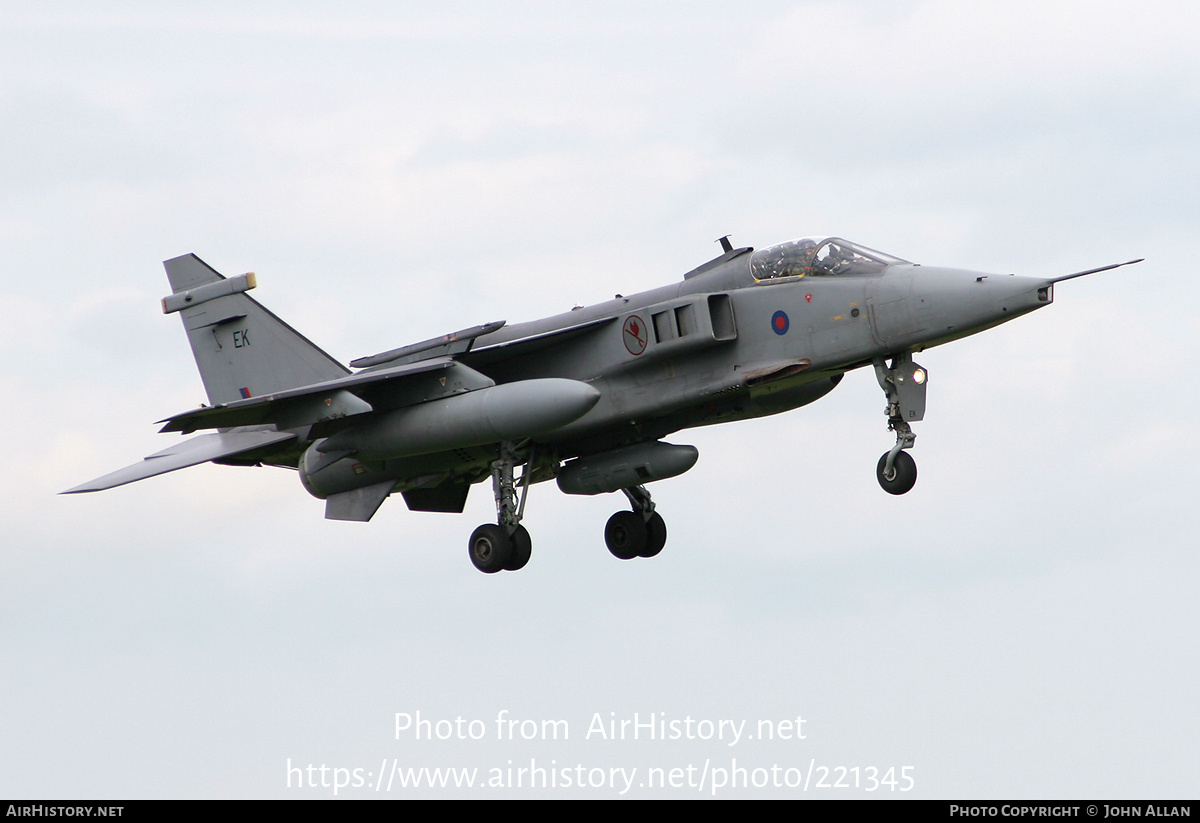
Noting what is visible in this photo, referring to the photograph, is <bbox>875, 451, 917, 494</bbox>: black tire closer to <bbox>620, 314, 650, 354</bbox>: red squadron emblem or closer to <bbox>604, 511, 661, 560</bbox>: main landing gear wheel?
<bbox>620, 314, 650, 354</bbox>: red squadron emblem

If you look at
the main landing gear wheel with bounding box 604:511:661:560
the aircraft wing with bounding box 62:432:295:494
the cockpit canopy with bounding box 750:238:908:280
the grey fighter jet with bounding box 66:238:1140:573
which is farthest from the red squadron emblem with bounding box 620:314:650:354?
the aircraft wing with bounding box 62:432:295:494

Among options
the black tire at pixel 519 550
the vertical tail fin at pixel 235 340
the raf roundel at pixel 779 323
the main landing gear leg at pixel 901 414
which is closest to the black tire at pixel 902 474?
the main landing gear leg at pixel 901 414

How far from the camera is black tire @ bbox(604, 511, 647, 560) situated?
930 inches

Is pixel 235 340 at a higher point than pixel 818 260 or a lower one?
higher

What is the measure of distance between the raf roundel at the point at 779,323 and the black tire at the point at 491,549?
14.9ft

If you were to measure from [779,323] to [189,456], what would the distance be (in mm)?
8767

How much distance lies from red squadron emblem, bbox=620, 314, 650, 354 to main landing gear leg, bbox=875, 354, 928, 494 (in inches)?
121

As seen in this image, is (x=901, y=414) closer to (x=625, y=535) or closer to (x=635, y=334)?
(x=635, y=334)

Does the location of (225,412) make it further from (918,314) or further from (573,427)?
(918,314)

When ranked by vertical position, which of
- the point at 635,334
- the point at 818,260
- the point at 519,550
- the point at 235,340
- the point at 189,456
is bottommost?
the point at 519,550

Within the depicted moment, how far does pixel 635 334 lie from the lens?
68.5 feet

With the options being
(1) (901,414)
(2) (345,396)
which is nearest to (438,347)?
(2) (345,396)

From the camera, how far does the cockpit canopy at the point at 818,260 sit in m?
19.9

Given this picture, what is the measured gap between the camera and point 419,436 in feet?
68.2
